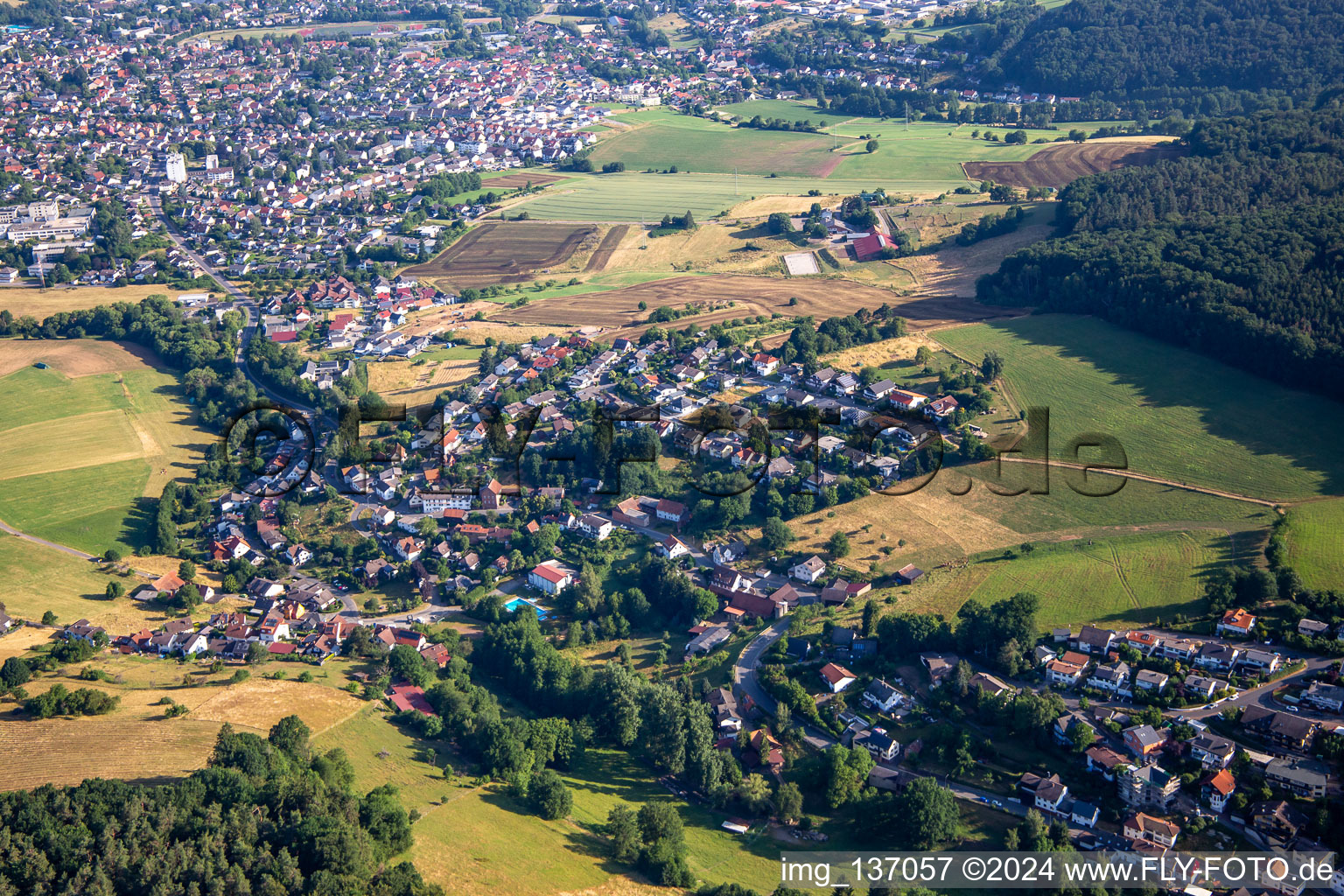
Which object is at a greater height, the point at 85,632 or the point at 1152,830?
the point at 85,632

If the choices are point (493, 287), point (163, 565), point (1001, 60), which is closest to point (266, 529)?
point (163, 565)

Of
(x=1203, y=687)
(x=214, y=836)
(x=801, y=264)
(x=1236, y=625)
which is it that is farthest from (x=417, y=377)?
(x=1203, y=687)

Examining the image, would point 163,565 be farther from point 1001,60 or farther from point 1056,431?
point 1001,60

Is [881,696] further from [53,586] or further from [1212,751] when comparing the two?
[53,586]

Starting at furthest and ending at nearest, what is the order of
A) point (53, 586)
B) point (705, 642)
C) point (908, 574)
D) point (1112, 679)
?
point (53, 586) < point (908, 574) < point (705, 642) < point (1112, 679)

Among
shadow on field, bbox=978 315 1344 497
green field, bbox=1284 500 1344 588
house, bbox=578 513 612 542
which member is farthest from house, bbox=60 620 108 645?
green field, bbox=1284 500 1344 588

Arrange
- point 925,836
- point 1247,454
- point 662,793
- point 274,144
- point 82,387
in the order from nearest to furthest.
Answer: point 925,836
point 662,793
point 1247,454
point 82,387
point 274,144
